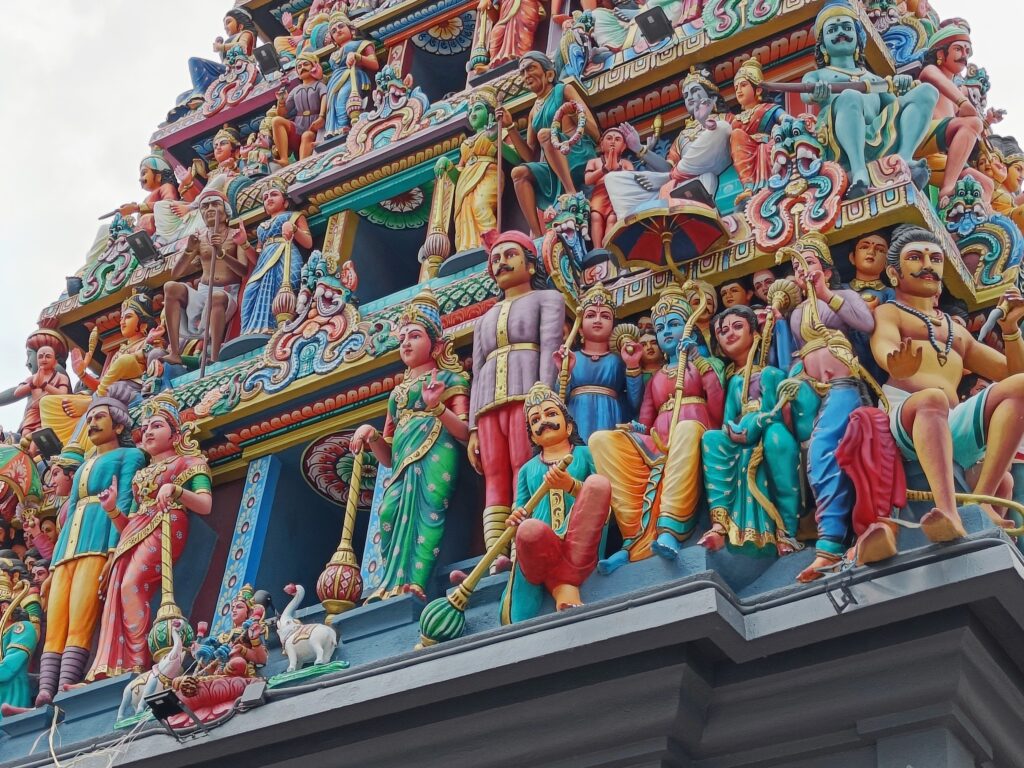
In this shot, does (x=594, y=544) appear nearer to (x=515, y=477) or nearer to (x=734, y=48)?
(x=515, y=477)

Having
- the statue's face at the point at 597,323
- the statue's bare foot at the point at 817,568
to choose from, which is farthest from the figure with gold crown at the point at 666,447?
the statue's bare foot at the point at 817,568

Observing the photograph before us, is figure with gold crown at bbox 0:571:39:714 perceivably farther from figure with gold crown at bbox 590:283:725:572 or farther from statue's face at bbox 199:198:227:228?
figure with gold crown at bbox 590:283:725:572

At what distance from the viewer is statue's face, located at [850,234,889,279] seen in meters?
11.9

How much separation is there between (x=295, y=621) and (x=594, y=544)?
104 inches

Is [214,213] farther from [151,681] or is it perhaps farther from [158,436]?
[151,681]

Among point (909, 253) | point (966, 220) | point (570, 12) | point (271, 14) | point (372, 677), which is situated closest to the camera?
point (372, 677)

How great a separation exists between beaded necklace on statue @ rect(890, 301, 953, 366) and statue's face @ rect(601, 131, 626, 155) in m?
3.99

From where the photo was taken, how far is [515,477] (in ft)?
39.5

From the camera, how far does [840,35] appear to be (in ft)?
45.6

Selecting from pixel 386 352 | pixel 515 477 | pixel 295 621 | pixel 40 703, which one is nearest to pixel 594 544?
pixel 515 477

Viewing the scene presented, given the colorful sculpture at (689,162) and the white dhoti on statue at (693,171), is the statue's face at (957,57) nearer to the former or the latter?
the colorful sculpture at (689,162)

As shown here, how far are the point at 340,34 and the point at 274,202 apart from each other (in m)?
3.02

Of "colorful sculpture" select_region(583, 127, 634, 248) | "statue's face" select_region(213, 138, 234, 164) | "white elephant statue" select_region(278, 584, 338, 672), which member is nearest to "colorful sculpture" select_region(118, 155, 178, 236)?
"statue's face" select_region(213, 138, 234, 164)

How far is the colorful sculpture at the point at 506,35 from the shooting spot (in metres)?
17.3
